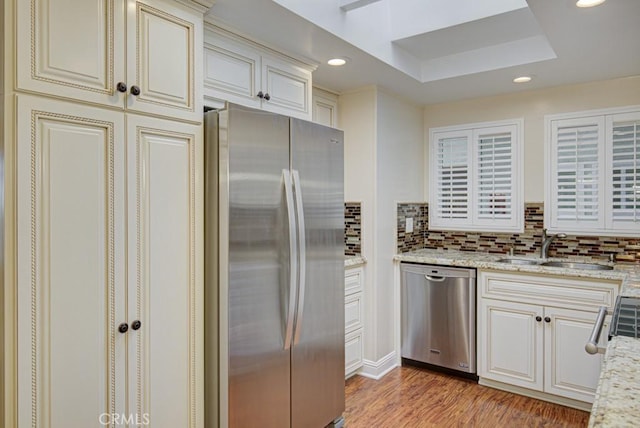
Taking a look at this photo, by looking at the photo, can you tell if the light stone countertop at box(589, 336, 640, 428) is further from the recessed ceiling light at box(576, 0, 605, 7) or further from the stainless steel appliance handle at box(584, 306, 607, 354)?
the recessed ceiling light at box(576, 0, 605, 7)

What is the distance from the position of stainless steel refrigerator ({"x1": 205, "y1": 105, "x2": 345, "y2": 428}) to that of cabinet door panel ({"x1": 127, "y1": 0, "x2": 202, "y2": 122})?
0.17 metres

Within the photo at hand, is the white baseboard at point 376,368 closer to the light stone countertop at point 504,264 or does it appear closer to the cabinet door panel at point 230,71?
the light stone countertop at point 504,264

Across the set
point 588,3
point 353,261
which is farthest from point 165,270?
point 588,3

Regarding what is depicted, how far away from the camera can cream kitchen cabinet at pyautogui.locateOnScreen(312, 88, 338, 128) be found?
337 centimetres

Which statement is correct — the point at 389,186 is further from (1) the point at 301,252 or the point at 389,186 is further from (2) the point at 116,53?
(2) the point at 116,53

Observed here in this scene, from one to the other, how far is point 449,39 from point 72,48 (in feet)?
7.62

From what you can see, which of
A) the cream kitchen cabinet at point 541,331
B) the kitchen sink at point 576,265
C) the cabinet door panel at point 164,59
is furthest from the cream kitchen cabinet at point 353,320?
the cabinet door panel at point 164,59

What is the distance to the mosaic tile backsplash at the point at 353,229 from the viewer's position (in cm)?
348

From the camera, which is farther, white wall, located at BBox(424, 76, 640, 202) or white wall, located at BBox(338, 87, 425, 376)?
white wall, located at BBox(338, 87, 425, 376)

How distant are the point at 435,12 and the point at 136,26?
1.86m

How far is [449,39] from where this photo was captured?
291 centimetres

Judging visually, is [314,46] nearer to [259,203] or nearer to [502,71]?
[259,203]

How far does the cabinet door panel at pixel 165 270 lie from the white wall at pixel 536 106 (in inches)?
108

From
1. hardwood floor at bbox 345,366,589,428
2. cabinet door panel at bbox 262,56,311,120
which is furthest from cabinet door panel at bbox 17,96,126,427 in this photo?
hardwood floor at bbox 345,366,589,428
